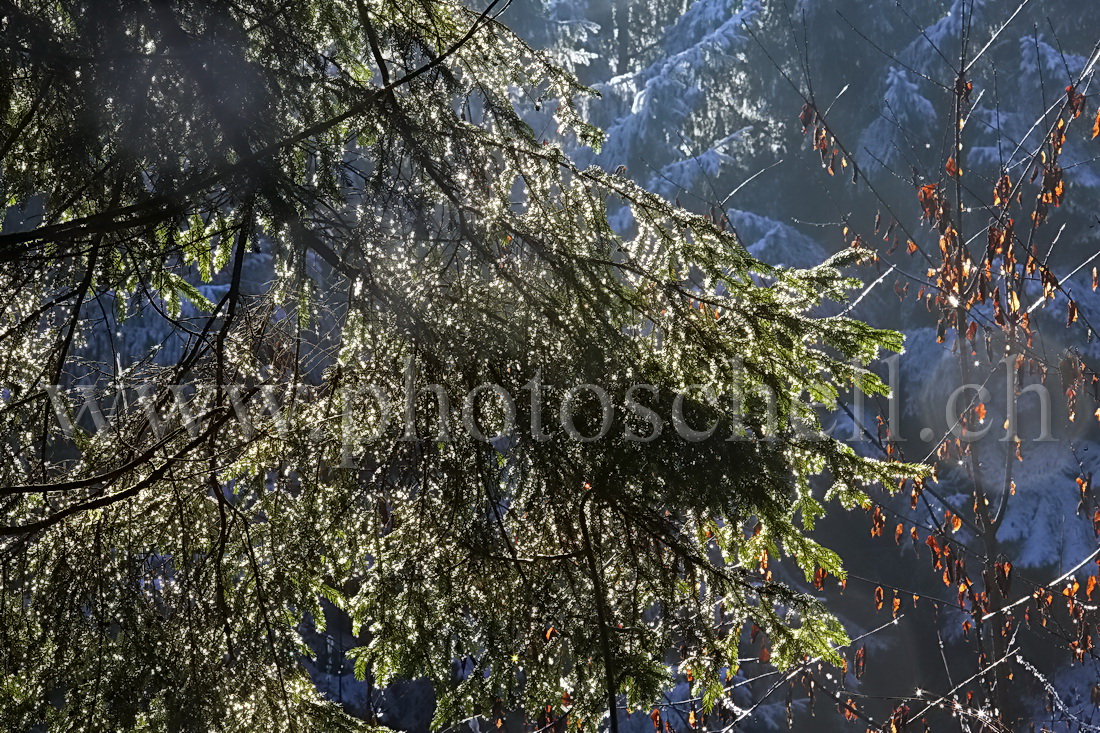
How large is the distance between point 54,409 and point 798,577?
41.9 ft

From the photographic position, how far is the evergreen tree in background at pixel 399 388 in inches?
79.9

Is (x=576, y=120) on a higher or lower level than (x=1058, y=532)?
higher

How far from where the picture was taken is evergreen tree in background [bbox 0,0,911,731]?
2029 millimetres

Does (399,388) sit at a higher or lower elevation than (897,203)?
lower

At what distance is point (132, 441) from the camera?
249 cm

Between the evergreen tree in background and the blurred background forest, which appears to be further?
the blurred background forest

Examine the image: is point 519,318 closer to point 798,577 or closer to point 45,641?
point 45,641

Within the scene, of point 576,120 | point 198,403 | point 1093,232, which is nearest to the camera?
point 576,120

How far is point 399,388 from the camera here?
2227 millimetres

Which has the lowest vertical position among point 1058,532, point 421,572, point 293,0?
point 1058,532

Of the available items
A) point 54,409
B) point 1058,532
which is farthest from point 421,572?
point 1058,532

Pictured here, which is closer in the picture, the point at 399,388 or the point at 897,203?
the point at 399,388

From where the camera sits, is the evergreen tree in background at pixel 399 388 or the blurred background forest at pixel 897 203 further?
the blurred background forest at pixel 897 203

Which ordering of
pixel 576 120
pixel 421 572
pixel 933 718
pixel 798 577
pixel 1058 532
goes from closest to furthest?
pixel 421 572
pixel 576 120
pixel 933 718
pixel 1058 532
pixel 798 577
